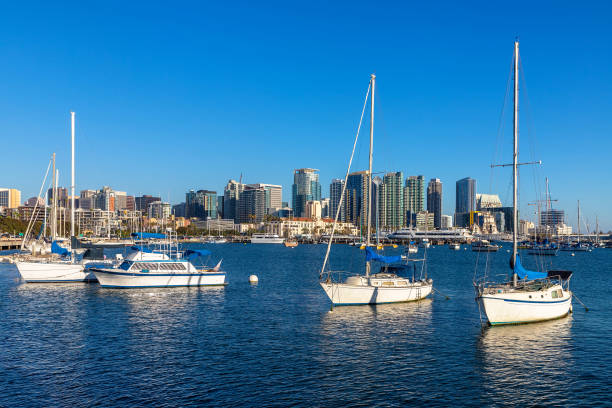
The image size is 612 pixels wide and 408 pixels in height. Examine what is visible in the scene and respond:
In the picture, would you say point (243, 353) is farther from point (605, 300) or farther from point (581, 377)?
point (605, 300)

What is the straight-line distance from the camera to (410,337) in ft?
116

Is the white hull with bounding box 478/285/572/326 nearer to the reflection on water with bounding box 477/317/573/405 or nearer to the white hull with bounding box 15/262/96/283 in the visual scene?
the reflection on water with bounding box 477/317/573/405

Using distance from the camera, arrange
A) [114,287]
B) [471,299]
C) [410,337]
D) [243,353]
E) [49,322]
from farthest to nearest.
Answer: [114,287] → [471,299] → [49,322] → [410,337] → [243,353]

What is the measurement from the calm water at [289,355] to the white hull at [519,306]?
3.41 feet

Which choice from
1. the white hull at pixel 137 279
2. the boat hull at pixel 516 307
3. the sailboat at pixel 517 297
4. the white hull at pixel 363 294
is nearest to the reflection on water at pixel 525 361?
the boat hull at pixel 516 307

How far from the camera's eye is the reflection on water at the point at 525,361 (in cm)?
2438

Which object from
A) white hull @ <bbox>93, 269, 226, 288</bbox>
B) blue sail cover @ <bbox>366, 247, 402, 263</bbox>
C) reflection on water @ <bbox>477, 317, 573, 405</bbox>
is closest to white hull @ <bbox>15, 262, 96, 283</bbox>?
white hull @ <bbox>93, 269, 226, 288</bbox>

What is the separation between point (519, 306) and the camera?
37500mm

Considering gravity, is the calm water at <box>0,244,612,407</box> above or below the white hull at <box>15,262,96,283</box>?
below

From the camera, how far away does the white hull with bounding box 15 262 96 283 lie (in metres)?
62.8

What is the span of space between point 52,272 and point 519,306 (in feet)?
183

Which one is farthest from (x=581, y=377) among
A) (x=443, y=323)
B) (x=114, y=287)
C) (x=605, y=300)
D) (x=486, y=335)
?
(x=114, y=287)

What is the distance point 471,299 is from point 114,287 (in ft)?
136

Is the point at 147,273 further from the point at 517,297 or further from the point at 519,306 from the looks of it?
the point at 519,306
